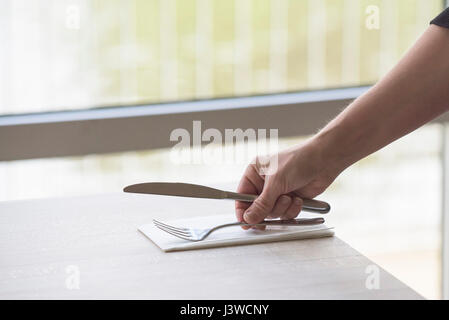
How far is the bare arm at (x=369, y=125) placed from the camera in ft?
4.05

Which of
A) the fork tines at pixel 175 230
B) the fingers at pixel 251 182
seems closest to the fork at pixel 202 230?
the fork tines at pixel 175 230

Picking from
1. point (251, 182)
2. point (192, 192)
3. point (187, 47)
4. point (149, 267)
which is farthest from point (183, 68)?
point (149, 267)

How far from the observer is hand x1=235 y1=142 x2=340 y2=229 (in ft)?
4.01

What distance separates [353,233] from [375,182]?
0.70 feet

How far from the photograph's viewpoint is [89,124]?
7.43ft

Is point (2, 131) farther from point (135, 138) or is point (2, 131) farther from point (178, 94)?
point (178, 94)

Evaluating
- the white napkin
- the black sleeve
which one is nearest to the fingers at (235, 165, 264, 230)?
the white napkin

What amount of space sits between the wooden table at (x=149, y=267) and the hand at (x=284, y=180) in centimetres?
9

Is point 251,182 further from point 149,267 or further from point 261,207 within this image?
point 149,267

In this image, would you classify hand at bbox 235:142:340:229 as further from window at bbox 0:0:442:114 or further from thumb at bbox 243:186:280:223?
window at bbox 0:0:442:114

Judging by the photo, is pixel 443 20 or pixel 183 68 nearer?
pixel 443 20

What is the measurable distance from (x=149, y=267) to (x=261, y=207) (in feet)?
0.82

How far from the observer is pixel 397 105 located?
1.25 metres
